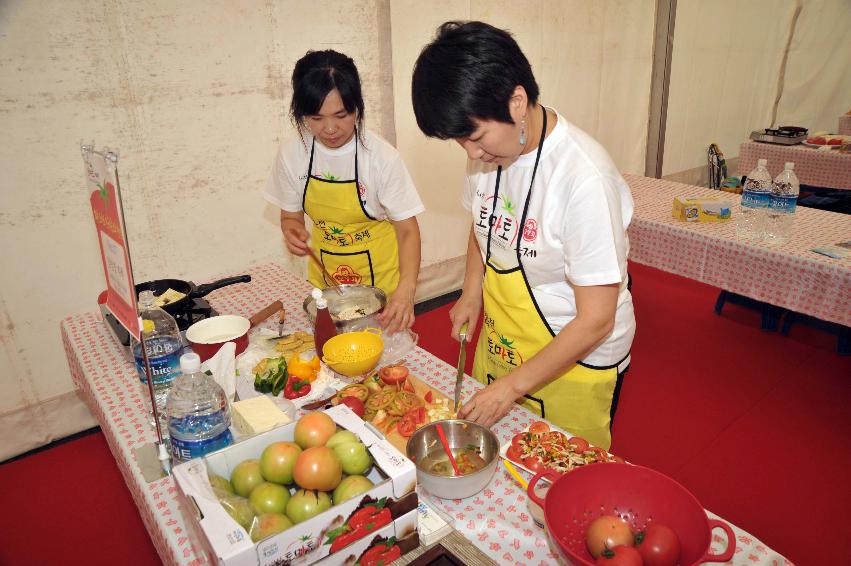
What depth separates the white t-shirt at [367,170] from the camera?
2.44m

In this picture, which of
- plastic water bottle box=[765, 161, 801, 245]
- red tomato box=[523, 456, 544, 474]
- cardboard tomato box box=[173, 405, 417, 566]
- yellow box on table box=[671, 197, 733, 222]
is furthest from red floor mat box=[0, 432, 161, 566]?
plastic water bottle box=[765, 161, 801, 245]

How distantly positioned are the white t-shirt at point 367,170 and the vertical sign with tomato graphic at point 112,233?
3.89 ft

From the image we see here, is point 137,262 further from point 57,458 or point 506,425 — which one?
point 506,425

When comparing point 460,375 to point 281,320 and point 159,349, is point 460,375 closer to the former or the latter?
point 281,320

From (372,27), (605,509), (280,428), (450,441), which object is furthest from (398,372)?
(372,27)

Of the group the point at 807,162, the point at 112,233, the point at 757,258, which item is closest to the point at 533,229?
the point at 112,233

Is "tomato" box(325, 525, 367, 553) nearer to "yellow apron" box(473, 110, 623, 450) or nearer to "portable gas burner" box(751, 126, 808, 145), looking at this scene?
"yellow apron" box(473, 110, 623, 450)

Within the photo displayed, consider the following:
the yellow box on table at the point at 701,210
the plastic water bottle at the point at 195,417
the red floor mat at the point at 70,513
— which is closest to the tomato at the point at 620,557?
the plastic water bottle at the point at 195,417

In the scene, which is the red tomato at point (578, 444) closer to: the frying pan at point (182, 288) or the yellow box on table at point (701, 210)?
the frying pan at point (182, 288)

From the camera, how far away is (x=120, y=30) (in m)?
2.99

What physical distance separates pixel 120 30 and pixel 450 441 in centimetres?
282

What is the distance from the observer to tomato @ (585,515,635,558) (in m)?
1.06

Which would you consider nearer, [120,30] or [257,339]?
[257,339]

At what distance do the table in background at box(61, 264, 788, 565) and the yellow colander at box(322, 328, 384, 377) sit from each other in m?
0.14
